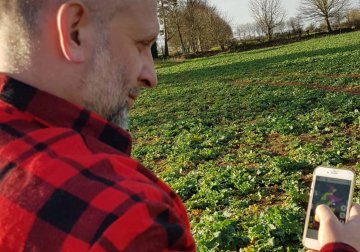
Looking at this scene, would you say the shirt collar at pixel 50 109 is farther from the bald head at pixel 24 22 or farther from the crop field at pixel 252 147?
the crop field at pixel 252 147

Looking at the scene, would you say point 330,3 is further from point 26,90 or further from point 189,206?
point 26,90

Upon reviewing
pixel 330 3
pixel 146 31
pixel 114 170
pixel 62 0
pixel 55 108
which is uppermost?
pixel 330 3

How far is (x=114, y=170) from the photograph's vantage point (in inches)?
48.7

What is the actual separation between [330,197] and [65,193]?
1965 mm

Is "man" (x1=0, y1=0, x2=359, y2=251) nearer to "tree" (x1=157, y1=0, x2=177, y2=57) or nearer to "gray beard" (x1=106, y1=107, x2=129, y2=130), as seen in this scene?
"gray beard" (x1=106, y1=107, x2=129, y2=130)

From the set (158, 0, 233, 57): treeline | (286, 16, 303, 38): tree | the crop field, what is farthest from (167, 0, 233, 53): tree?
the crop field

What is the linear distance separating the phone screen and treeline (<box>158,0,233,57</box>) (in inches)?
2498

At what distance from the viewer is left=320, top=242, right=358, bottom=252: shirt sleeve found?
164 centimetres

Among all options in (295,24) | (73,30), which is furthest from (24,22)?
(295,24)

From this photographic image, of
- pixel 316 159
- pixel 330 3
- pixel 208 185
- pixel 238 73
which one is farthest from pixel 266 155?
pixel 330 3

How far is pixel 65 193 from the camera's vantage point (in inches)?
45.3

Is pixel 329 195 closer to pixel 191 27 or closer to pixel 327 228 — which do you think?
pixel 327 228

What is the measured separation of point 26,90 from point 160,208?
0.56 meters

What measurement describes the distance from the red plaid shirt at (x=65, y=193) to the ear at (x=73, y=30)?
164mm
